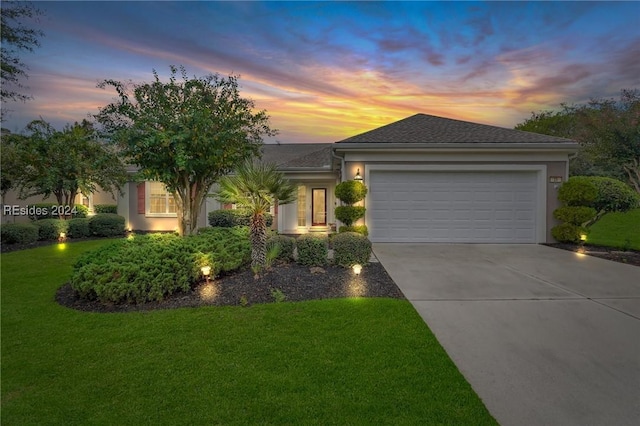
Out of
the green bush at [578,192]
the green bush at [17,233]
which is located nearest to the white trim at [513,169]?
the green bush at [578,192]

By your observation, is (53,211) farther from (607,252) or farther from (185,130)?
(607,252)

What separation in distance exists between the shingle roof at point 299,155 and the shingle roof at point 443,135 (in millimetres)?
3864

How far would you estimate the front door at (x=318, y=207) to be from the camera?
15.7 meters

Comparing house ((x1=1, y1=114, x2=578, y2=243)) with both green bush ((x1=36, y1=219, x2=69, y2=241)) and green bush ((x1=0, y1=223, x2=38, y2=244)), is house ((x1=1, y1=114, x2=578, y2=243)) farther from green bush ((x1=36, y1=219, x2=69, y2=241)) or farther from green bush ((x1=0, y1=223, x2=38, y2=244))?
green bush ((x1=0, y1=223, x2=38, y2=244))

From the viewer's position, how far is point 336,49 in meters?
9.90

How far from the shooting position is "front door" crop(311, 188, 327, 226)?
15711 mm

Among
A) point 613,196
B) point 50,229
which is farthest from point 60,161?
A: point 613,196

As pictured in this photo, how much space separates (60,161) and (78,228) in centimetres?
270

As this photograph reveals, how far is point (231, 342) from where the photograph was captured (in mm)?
3770

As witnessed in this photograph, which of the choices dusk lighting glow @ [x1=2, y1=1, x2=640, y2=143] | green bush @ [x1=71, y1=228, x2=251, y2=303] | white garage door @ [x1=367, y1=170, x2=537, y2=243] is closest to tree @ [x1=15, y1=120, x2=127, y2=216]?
dusk lighting glow @ [x1=2, y1=1, x2=640, y2=143]

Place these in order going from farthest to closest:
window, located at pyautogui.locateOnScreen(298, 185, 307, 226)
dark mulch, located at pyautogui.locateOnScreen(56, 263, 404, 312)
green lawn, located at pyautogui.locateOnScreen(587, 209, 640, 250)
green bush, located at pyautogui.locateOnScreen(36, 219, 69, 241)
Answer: window, located at pyautogui.locateOnScreen(298, 185, 307, 226)
green lawn, located at pyautogui.locateOnScreen(587, 209, 640, 250)
green bush, located at pyautogui.locateOnScreen(36, 219, 69, 241)
dark mulch, located at pyautogui.locateOnScreen(56, 263, 404, 312)

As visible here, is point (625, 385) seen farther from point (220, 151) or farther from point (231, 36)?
point (231, 36)

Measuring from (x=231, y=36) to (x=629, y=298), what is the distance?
35.3ft

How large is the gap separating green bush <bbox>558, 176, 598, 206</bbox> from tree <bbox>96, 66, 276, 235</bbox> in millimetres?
10082
